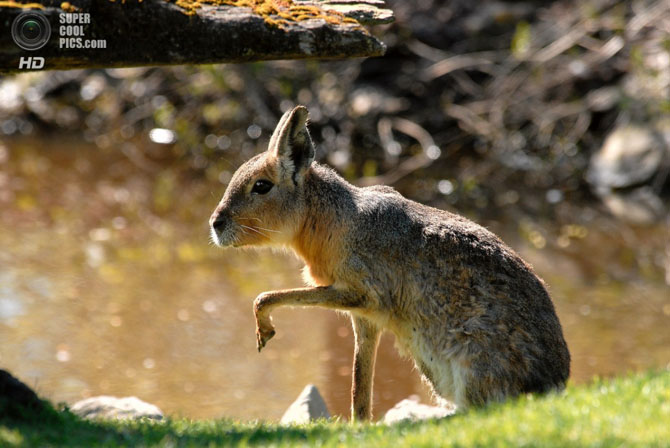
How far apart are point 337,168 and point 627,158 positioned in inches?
212

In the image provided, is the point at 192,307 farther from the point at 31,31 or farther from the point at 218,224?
the point at 31,31

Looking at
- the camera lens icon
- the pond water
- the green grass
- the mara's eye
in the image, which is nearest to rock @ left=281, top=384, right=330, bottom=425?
the pond water

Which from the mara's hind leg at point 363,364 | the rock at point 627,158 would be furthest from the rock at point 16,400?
the rock at point 627,158

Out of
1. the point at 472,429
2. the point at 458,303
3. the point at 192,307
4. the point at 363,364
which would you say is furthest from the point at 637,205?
the point at 472,429

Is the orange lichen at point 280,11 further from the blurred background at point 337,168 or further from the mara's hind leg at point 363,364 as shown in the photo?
the blurred background at point 337,168

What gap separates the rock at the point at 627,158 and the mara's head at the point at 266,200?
11327mm

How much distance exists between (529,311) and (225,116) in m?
13.3

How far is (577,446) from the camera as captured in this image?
4.69 m

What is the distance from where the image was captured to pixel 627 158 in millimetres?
16969

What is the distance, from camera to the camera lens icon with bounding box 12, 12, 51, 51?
19.9 ft

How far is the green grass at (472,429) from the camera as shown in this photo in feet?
16.0

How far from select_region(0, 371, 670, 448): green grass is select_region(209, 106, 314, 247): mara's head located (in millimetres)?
1490

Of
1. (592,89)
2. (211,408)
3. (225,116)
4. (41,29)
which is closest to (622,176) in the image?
(592,89)

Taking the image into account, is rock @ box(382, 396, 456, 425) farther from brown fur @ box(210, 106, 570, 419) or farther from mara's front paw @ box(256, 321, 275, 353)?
mara's front paw @ box(256, 321, 275, 353)
